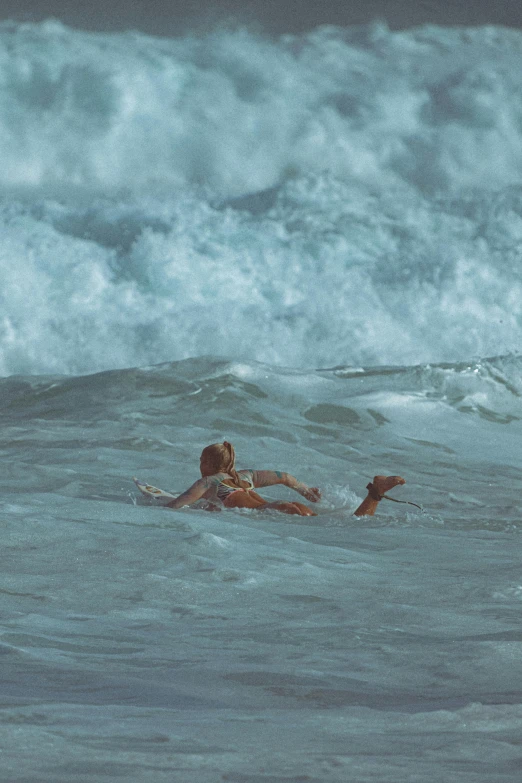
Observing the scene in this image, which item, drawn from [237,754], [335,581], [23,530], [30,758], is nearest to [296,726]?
[237,754]

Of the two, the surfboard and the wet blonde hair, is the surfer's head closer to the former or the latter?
the wet blonde hair

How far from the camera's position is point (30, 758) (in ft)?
7.14

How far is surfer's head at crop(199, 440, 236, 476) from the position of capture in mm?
7621

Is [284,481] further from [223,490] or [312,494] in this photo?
[223,490]

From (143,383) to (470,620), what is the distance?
1273 cm

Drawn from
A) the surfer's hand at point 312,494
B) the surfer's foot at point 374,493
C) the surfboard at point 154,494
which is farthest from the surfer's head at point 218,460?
the surfer's foot at point 374,493

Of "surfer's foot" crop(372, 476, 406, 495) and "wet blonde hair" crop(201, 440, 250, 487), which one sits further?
"wet blonde hair" crop(201, 440, 250, 487)

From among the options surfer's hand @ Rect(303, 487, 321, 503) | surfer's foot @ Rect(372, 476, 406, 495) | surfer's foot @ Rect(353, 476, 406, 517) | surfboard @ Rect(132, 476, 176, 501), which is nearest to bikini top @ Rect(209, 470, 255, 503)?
surfboard @ Rect(132, 476, 176, 501)

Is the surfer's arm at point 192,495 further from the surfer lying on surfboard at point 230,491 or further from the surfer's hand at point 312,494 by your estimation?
the surfer's hand at point 312,494

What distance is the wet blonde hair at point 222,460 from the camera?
24.9ft

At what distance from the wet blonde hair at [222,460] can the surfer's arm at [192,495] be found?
190mm

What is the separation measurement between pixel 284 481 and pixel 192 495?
2.72 ft

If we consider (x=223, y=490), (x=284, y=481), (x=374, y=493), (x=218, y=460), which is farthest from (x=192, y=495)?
(x=374, y=493)

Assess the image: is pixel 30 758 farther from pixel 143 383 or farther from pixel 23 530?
pixel 143 383
